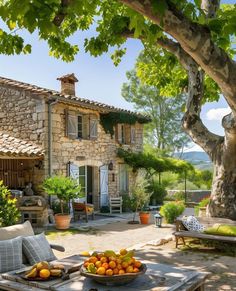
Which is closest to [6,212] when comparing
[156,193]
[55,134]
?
[55,134]

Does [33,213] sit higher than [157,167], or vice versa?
[157,167]

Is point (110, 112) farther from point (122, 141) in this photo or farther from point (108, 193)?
point (108, 193)

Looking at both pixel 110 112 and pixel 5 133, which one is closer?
pixel 5 133

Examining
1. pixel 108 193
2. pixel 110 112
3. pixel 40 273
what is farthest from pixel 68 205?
pixel 40 273

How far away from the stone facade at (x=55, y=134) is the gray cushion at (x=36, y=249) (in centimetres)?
745

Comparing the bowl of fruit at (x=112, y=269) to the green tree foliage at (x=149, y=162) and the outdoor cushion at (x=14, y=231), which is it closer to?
the outdoor cushion at (x=14, y=231)

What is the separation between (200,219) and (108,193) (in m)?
6.88

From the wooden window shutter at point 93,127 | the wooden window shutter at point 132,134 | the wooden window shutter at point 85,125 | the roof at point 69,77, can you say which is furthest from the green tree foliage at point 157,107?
the wooden window shutter at point 85,125

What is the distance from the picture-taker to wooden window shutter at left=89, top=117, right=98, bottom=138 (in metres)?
14.0

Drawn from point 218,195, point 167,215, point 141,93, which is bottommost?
point 167,215

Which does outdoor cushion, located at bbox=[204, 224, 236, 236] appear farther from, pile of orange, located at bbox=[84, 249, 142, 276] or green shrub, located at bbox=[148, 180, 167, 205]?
green shrub, located at bbox=[148, 180, 167, 205]

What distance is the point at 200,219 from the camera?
27.5 feet

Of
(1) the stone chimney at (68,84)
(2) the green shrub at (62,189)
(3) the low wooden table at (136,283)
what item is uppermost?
(1) the stone chimney at (68,84)

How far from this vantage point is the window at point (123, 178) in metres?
15.8
